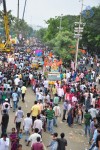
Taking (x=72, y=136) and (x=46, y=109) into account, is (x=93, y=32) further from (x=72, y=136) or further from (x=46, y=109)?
(x=46, y=109)

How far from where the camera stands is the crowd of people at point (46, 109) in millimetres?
13484

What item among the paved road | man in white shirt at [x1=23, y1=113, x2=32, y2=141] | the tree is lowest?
the paved road

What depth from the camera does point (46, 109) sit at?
17656mm

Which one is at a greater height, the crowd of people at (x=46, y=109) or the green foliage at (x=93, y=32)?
the green foliage at (x=93, y=32)

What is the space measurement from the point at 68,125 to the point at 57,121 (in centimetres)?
75

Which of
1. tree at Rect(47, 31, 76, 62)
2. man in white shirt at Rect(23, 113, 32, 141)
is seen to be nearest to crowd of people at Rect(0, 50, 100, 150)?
man in white shirt at Rect(23, 113, 32, 141)

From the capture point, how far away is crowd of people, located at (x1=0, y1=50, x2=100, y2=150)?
44.2 ft

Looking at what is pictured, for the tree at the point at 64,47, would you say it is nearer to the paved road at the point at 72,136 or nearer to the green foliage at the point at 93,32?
the green foliage at the point at 93,32

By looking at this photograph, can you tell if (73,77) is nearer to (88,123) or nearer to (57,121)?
(57,121)

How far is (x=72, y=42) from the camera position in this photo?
157 ft

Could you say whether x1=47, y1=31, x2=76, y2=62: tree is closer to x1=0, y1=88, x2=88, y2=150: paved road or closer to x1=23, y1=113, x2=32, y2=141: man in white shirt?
x1=0, y1=88, x2=88, y2=150: paved road

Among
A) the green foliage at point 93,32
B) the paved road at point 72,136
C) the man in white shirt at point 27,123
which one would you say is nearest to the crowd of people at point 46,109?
the man in white shirt at point 27,123

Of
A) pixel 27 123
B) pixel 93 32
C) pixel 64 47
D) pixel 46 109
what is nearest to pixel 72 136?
pixel 46 109

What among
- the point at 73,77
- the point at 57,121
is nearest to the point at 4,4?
the point at 73,77
